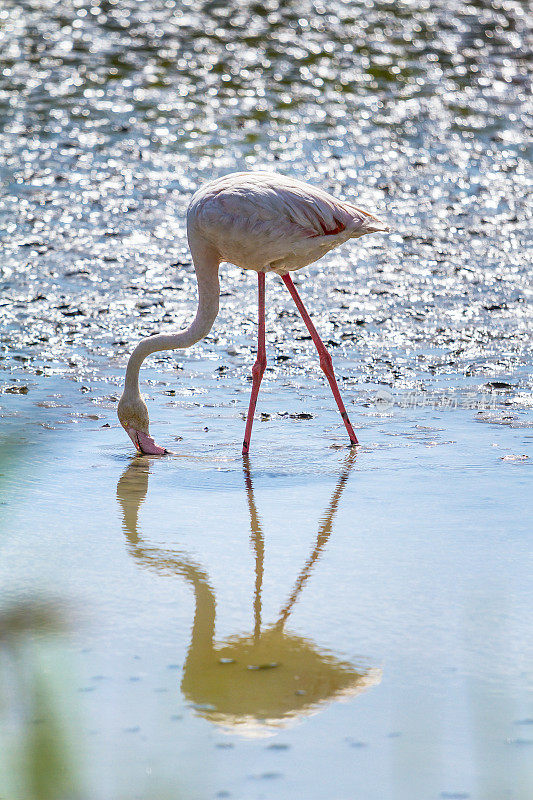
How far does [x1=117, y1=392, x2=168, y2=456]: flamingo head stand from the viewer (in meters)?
5.84

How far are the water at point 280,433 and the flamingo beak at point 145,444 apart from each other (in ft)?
0.34

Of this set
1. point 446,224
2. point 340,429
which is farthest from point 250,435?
point 446,224

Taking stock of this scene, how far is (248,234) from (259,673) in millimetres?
2927

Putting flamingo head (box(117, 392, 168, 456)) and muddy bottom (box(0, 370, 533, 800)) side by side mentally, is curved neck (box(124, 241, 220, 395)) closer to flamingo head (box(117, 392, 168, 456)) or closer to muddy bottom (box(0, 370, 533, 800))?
flamingo head (box(117, 392, 168, 456))

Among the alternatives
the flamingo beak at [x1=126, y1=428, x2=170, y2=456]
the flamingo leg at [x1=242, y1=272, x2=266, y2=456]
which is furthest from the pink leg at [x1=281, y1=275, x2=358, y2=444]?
the flamingo beak at [x1=126, y1=428, x2=170, y2=456]

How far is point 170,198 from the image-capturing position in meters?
11.0

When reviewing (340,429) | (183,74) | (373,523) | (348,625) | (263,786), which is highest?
(263,786)

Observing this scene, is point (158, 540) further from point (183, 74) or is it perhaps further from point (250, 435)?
point (183, 74)

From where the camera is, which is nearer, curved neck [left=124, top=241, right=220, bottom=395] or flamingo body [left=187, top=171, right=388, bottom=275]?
flamingo body [left=187, top=171, right=388, bottom=275]

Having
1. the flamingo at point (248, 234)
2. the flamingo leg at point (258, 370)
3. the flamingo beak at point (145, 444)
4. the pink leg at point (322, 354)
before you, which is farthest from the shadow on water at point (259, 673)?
the pink leg at point (322, 354)

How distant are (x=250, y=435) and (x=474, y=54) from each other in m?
11.6

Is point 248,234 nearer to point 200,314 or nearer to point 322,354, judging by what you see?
point 200,314

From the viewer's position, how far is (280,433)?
625 cm

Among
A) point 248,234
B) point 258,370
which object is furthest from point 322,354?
point 248,234
